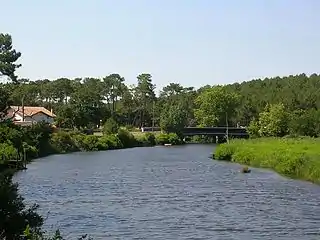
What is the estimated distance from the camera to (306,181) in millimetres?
54719

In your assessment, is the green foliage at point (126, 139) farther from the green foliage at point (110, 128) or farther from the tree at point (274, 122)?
the tree at point (274, 122)

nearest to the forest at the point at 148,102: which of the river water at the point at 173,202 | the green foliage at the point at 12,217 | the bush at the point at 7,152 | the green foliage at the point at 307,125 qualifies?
the green foliage at the point at 307,125

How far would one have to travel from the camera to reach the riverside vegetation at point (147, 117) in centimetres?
6066

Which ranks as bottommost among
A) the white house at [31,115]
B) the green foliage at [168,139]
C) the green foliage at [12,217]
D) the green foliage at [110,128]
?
the green foliage at [12,217]

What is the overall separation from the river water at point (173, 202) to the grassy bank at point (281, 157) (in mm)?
1964

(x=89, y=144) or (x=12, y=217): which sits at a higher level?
(x=89, y=144)

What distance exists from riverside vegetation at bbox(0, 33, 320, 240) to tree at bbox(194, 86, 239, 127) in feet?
0.79

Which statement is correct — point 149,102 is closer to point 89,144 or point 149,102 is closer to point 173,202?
point 89,144

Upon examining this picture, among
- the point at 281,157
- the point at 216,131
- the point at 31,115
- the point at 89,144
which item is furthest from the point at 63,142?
the point at 216,131

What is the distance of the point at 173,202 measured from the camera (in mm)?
43062

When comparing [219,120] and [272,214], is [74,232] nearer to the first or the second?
[272,214]

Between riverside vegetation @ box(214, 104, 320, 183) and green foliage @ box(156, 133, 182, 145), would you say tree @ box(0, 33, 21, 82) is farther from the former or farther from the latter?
green foliage @ box(156, 133, 182, 145)

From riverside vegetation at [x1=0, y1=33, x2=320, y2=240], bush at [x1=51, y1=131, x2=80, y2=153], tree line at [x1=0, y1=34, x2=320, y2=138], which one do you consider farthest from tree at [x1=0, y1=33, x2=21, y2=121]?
tree line at [x1=0, y1=34, x2=320, y2=138]

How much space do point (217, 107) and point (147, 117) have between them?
965 inches
